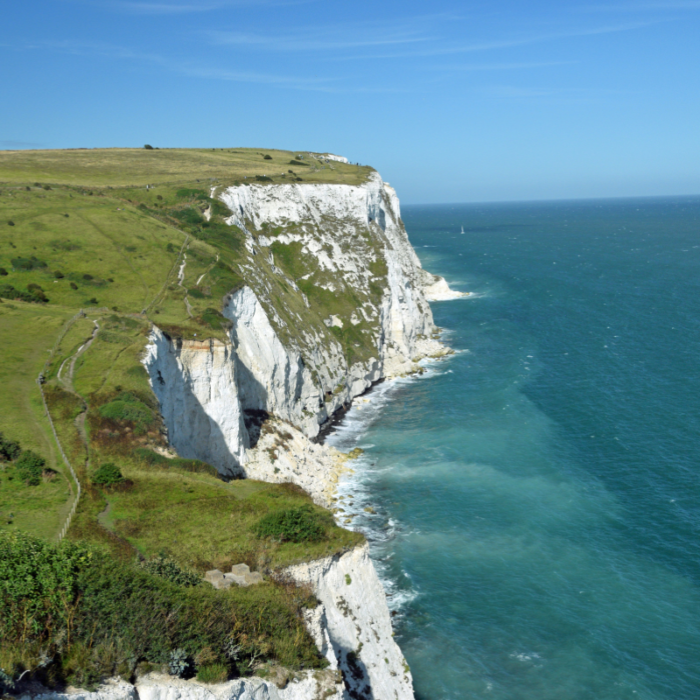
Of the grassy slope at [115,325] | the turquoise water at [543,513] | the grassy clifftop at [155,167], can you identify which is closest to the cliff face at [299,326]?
the grassy slope at [115,325]

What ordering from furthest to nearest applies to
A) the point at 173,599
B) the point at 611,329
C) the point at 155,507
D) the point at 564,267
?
1. the point at 564,267
2. the point at 611,329
3. the point at 155,507
4. the point at 173,599

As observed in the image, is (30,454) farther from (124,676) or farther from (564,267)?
(564,267)

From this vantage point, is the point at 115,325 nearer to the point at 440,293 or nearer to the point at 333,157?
the point at 440,293

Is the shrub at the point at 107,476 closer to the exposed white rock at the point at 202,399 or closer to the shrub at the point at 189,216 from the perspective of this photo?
the exposed white rock at the point at 202,399

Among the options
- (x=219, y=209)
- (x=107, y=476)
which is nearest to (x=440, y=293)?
(x=219, y=209)

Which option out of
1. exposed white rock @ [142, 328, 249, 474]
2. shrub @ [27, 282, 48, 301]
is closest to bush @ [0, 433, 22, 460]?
exposed white rock @ [142, 328, 249, 474]

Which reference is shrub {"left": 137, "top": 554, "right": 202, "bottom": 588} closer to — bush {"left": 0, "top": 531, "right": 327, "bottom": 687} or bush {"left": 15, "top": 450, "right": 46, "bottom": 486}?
bush {"left": 0, "top": 531, "right": 327, "bottom": 687}

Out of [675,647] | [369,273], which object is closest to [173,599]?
[675,647]
